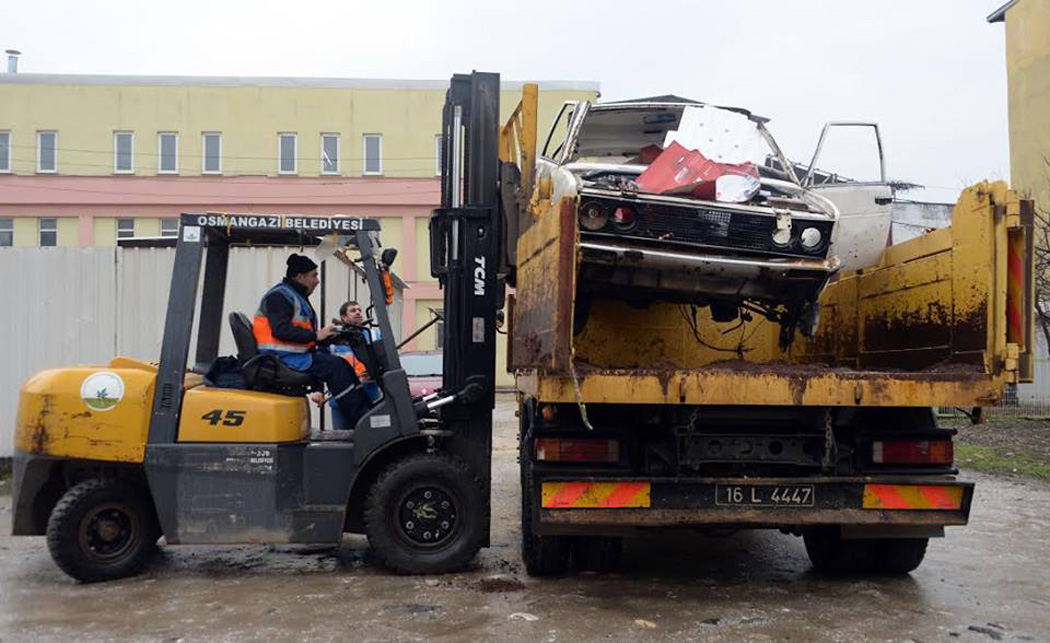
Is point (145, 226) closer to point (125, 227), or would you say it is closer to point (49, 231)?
point (125, 227)

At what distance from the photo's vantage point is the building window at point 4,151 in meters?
33.5

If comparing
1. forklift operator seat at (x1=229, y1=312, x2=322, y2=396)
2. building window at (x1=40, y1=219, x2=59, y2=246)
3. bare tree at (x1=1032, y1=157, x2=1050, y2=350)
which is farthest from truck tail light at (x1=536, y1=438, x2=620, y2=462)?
building window at (x1=40, y1=219, x2=59, y2=246)

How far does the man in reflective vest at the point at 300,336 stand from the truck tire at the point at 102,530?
4.18 ft

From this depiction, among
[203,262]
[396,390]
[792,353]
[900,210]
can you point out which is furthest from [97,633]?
[900,210]

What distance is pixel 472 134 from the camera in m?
7.05

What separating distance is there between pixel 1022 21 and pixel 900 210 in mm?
6298

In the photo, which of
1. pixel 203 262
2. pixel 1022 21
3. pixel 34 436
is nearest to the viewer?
pixel 34 436

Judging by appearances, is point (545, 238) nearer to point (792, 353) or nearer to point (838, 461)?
point (838, 461)

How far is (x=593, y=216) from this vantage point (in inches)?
232

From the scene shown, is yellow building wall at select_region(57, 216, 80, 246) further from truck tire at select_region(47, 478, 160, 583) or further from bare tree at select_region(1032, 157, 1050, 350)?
truck tire at select_region(47, 478, 160, 583)

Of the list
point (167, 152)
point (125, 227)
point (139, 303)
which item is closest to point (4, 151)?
point (125, 227)

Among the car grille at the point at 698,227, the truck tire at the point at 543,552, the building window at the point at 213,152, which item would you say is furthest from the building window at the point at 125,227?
the car grille at the point at 698,227

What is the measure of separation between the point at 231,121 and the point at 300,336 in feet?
95.9

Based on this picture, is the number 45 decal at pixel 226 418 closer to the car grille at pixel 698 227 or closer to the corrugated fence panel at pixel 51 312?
the car grille at pixel 698 227
